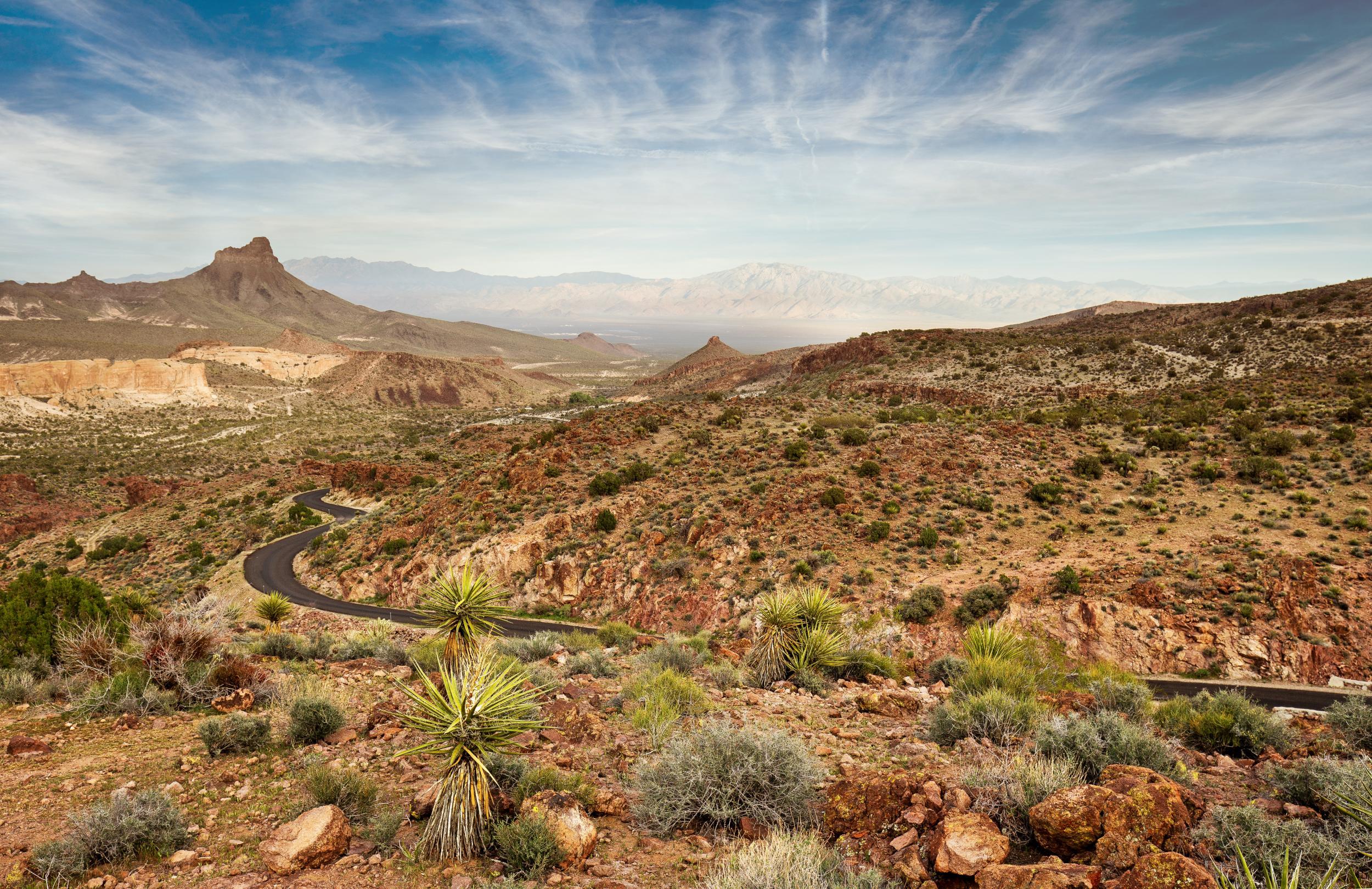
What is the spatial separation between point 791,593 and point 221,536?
43.8 metres

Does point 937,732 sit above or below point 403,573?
above

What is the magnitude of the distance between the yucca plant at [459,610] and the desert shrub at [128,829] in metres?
3.80

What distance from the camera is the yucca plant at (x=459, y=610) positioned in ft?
31.2

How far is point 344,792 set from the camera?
20.5ft

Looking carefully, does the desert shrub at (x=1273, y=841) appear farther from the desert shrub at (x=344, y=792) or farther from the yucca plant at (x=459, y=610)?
the yucca plant at (x=459, y=610)

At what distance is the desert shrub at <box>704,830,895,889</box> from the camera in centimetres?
450

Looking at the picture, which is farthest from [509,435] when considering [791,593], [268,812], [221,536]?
[268,812]

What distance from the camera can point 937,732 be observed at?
320 inches

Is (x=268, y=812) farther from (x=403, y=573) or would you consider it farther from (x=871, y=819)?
(x=403, y=573)

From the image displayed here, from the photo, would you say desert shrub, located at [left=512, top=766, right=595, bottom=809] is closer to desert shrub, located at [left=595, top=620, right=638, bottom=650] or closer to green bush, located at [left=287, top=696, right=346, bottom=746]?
green bush, located at [left=287, top=696, right=346, bottom=746]

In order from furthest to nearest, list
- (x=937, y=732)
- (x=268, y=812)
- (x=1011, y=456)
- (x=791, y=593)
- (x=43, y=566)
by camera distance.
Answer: (x=43, y=566), (x=1011, y=456), (x=791, y=593), (x=937, y=732), (x=268, y=812)

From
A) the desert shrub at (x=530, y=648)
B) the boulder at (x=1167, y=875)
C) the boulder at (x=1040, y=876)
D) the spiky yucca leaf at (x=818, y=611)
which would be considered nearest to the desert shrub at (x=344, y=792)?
the boulder at (x=1040, y=876)

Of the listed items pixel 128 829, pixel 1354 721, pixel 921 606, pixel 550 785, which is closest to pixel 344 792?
pixel 128 829

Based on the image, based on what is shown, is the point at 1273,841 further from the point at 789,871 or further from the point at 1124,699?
the point at 1124,699
